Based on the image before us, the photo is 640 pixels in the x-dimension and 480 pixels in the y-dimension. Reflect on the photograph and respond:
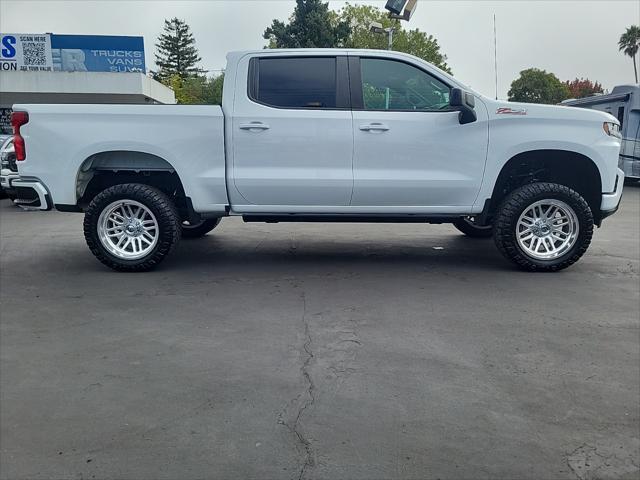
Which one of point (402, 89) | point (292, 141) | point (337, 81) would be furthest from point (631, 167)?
point (292, 141)

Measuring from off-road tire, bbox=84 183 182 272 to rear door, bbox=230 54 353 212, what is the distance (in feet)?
2.47

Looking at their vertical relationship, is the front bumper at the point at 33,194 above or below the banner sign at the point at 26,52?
below

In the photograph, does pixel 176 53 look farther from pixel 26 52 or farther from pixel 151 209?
pixel 151 209

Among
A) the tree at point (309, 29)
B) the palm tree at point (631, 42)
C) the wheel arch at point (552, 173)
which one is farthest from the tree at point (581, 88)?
the wheel arch at point (552, 173)

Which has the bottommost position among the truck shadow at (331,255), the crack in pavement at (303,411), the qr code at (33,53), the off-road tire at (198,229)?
the crack in pavement at (303,411)

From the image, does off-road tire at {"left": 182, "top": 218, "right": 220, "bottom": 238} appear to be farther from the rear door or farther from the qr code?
the qr code

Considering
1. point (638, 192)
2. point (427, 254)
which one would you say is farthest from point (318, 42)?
point (427, 254)

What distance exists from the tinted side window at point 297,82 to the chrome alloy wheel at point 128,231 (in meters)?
1.80

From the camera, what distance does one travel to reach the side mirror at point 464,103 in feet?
20.0

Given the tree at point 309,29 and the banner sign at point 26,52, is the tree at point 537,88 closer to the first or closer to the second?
the tree at point 309,29

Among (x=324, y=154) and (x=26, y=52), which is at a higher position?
(x=26, y=52)

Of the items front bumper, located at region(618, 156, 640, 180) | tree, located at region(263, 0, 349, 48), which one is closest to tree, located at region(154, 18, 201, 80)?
tree, located at region(263, 0, 349, 48)

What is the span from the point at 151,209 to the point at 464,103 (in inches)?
136

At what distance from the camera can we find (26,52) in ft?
103
